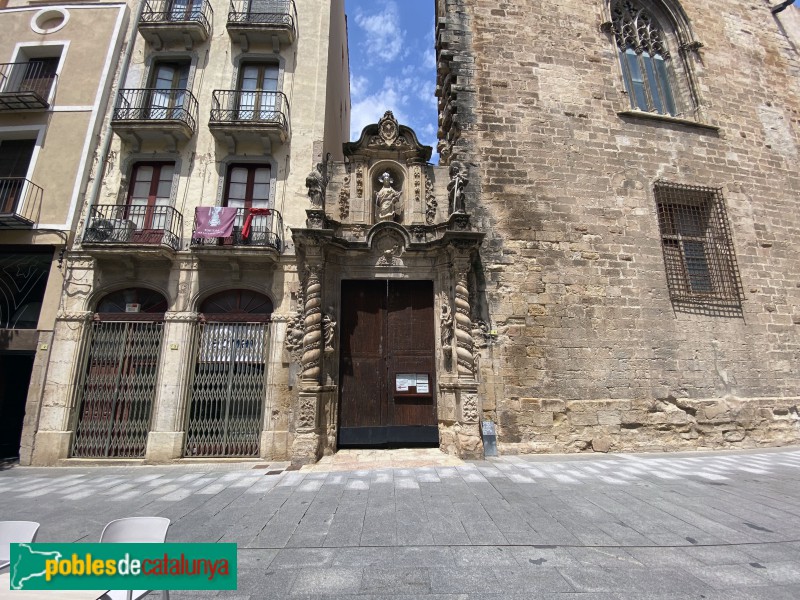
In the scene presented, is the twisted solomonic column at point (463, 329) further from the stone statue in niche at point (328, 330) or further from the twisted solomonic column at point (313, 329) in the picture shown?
the twisted solomonic column at point (313, 329)

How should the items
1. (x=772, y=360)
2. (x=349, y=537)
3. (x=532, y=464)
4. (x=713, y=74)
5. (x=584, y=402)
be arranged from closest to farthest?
(x=349, y=537), (x=532, y=464), (x=584, y=402), (x=772, y=360), (x=713, y=74)

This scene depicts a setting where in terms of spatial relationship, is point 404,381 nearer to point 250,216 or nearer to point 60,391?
point 250,216

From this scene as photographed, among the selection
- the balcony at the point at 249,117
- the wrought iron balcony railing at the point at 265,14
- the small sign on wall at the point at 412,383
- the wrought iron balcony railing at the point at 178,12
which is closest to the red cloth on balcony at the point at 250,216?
the balcony at the point at 249,117

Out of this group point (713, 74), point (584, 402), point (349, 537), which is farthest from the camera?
point (713, 74)

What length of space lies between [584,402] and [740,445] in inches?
146

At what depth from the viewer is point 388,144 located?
860 cm

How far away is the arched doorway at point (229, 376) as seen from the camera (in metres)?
7.38

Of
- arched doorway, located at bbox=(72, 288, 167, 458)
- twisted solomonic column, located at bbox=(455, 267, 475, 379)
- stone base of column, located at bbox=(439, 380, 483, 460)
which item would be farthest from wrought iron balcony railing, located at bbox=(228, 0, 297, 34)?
stone base of column, located at bbox=(439, 380, 483, 460)

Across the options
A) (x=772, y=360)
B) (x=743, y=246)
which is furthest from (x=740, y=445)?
(x=743, y=246)

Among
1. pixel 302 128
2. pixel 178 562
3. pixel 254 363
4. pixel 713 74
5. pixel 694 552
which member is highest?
pixel 713 74

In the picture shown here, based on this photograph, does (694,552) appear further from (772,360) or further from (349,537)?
(772,360)

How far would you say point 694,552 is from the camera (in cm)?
314

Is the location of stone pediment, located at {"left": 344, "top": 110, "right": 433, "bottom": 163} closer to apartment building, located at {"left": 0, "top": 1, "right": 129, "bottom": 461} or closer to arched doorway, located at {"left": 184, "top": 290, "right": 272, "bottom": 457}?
arched doorway, located at {"left": 184, "top": 290, "right": 272, "bottom": 457}

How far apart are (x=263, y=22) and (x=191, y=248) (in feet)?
21.2
